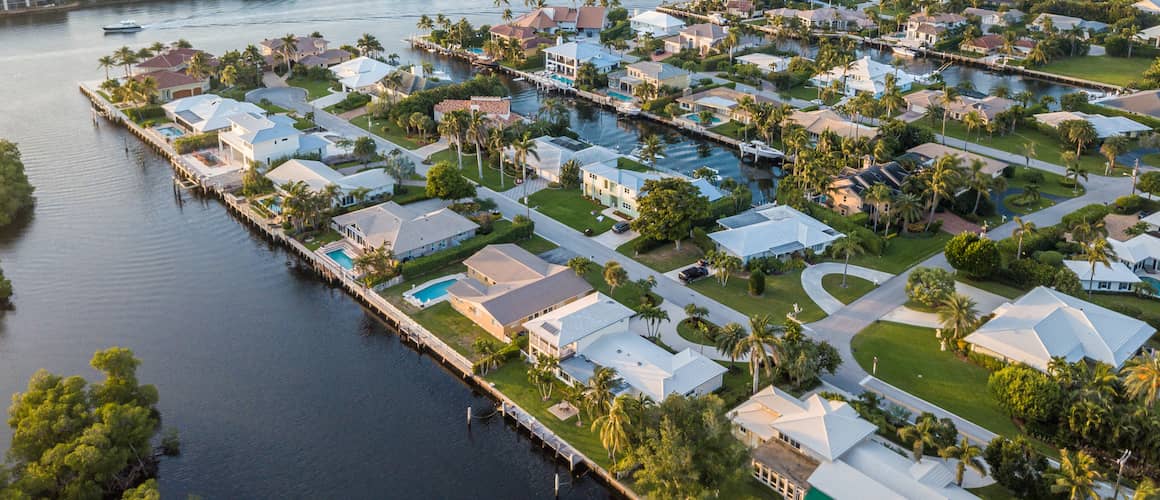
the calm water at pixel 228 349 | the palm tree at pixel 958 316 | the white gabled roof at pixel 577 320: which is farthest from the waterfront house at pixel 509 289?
the palm tree at pixel 958 316

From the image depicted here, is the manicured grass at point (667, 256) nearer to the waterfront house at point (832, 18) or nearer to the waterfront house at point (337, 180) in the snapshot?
the waterfront house at point (337, 180)

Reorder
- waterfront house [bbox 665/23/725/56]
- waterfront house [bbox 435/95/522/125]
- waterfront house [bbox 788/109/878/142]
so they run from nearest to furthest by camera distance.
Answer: waterfront house [bbox 788/109/878/142] < waterfront house [bbox 435/95/522/125] < waterfront house [bbox 665/23/725/56]

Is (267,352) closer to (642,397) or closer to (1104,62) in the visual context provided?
(642,397)

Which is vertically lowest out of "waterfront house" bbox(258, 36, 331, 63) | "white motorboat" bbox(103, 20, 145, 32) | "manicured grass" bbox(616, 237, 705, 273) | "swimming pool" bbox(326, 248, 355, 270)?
"manicured grass" bbox(616, 237, 705, 273)

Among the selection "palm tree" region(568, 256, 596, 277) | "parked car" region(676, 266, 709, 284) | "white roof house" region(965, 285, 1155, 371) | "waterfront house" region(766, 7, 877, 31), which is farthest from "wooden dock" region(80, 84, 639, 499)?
"waterfront house" region(766, 7, 877, 31)

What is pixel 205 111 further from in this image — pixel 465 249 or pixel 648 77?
pixel 648 77

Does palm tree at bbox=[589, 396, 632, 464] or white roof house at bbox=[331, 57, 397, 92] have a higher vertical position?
white roof house at bbox=[331, 57, 397, 92]

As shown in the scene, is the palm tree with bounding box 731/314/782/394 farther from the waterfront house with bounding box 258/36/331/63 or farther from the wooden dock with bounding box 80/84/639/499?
the waterfront house with bounding box 258/36/331/63
